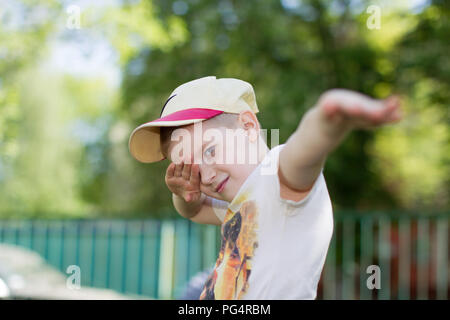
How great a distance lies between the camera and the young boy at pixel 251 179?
1.30 m

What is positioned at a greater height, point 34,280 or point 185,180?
point 185,180

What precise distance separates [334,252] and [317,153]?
8038mm

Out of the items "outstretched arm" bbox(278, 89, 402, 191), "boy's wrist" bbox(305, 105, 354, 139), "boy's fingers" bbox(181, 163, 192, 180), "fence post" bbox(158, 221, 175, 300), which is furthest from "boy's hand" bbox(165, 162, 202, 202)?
"fence post" bbox(158, 221, 175, 300)

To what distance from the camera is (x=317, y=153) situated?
1245 millimetres

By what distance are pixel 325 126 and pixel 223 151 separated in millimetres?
464

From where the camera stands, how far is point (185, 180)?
174 centimetres

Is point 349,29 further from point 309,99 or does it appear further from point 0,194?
point 0,194

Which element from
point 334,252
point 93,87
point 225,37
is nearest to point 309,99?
point 225,37

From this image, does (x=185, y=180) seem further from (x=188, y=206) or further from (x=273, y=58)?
(x=273, y=58)

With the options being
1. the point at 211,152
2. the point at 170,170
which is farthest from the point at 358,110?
the point at 170,170

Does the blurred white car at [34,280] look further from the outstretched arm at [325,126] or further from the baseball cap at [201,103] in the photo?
the outstretched arm at [325,126]

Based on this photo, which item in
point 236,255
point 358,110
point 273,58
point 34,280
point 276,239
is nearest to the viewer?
point 358,110

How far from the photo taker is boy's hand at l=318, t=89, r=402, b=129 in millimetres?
1050

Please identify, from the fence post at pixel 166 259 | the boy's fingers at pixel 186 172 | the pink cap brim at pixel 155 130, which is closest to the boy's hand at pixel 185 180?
the boy's fingers at pixel 186 172
